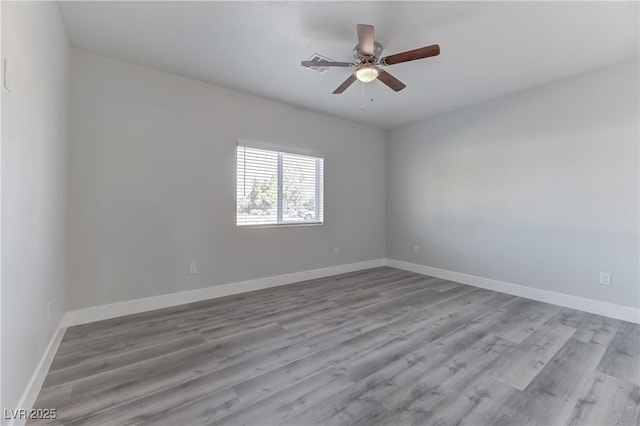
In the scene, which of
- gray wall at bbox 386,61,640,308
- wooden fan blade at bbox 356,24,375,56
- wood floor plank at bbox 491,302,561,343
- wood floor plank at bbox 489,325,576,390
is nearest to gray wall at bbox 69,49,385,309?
wooden fan blade at bbox 356,24,375,56

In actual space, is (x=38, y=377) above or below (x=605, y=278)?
below

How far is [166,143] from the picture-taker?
3.02 metres

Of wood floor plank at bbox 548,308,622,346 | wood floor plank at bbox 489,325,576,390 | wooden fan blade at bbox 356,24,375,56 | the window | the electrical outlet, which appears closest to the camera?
wood floor plank at bbox 489,325,576,390

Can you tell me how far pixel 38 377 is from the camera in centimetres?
169

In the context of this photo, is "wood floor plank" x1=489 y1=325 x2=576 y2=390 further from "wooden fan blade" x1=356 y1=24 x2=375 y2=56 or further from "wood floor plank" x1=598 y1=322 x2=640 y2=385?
"wooden fan blade" x1=356 y1=24 x2=375 y2=56

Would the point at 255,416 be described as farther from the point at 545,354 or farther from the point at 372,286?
the point at 372,286

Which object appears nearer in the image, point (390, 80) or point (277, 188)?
point (390, 80)

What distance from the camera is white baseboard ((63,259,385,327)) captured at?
261 cm

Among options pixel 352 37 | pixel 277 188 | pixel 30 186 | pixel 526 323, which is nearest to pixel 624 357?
pixel 526 323

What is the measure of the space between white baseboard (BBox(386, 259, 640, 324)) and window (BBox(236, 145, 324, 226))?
2.17 metres

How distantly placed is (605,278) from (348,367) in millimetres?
3071

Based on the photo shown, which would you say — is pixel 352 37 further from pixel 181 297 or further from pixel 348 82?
pixel 181 297

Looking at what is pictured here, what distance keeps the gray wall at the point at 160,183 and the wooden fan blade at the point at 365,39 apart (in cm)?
192

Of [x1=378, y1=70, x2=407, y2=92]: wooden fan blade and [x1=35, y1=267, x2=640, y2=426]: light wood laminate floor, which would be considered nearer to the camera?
[x1=35, y1=267, x2=640, y2=426]: light wood laminate floor
